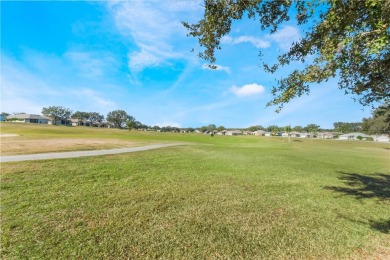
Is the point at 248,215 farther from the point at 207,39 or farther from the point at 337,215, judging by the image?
the point at 207,39

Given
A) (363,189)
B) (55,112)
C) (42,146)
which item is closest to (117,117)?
(55,112)

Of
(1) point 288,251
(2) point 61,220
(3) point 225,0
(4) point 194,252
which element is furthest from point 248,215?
(3) point 225,0

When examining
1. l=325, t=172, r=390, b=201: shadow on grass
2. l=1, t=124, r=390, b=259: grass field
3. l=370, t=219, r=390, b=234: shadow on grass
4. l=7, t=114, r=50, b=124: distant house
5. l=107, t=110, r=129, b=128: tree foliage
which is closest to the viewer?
l=1, t=124, r=390, b=259: grass field

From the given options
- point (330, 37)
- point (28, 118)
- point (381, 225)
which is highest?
point (28, 118)

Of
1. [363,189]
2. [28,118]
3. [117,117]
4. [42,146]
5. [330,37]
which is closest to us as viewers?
[330,37]

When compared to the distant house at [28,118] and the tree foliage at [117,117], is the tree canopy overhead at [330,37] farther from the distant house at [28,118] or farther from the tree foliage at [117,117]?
the tree foliage at [117,117]

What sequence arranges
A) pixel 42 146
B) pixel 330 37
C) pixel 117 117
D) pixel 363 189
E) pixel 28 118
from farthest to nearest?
pixel 117 117 < pixel 28 118 < pixel 42 146 < pixel 363 189 < pixel 330 37

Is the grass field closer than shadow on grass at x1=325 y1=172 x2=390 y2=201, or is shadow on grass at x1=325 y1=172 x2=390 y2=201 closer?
the grass field

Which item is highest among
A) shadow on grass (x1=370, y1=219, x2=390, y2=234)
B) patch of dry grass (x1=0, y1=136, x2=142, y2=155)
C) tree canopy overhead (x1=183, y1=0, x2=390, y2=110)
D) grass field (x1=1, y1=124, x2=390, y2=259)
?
tree canopy overhead (x1=183, y1=0, x2=390, y2=110)

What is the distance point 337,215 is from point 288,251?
3.67 metres

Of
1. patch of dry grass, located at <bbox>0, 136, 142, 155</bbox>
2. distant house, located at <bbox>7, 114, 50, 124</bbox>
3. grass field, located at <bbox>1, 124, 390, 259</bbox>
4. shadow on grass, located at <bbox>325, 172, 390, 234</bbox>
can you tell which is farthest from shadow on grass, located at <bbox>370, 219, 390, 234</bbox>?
distant house, located at <bbox>7, 114, 50, 124</bbox>

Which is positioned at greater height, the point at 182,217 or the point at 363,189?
the point at 182,217

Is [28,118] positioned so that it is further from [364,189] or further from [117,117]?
[364,189]

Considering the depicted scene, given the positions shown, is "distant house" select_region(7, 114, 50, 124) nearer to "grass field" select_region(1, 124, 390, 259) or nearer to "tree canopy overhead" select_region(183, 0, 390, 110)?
"grass field" select_region(1, 124, 390, 259)
